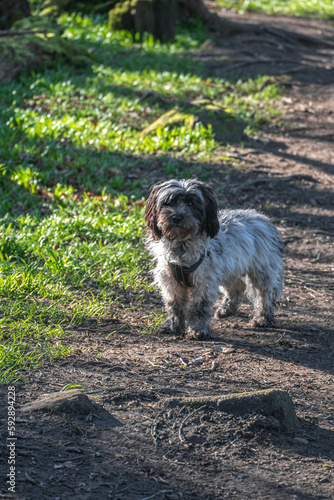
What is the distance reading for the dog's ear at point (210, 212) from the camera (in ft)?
17.9

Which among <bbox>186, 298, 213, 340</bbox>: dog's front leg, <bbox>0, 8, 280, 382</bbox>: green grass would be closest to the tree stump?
<bbox>0, 8, 280, 382</bbox>: green grass

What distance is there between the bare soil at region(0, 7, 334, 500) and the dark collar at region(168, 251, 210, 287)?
58cm

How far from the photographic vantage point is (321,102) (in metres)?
14.9

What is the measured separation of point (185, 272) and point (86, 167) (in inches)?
189

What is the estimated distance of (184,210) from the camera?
5.39 m

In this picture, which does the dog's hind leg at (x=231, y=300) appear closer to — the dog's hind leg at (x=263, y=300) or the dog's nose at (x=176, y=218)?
the dog's hind leg at (x=263, y=300)

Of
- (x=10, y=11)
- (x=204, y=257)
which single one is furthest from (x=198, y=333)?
(x=10, y=11)

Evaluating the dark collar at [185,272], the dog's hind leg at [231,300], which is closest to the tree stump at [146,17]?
the dog's hind leg at [231,300]

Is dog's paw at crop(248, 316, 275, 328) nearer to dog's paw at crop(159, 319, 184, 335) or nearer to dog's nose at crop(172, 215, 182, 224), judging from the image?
dog's paw at crop(159, 319, 184, 335)

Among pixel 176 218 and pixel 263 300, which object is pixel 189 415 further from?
pixel 263 300

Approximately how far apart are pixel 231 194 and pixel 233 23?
1278 centimetres

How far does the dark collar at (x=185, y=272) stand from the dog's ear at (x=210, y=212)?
0.98 ft

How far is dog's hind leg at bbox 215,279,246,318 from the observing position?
663 cm

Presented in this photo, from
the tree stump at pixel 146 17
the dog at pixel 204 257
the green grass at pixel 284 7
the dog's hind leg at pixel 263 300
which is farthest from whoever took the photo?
the green grass at pixel 284 7
